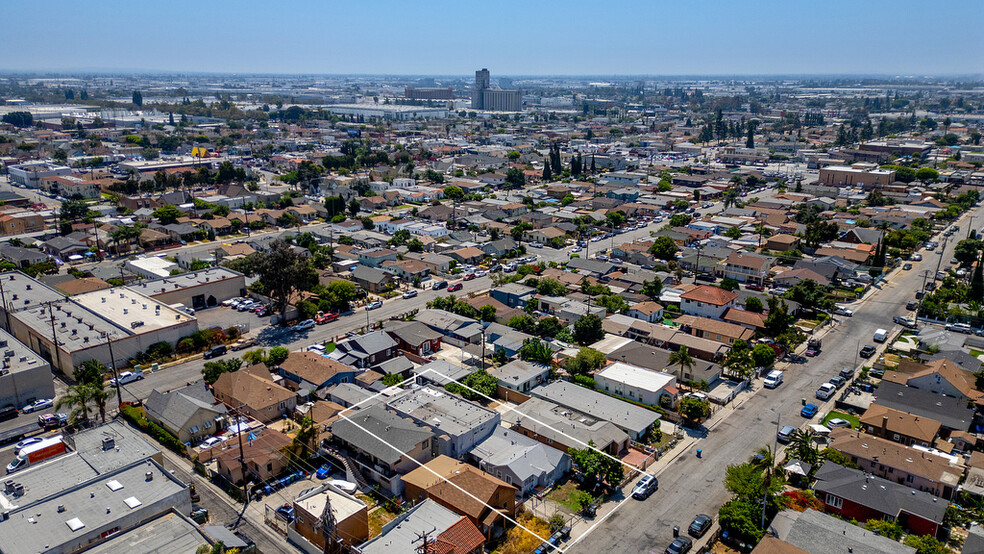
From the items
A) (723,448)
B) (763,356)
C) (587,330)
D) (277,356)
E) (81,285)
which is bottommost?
(723,448)

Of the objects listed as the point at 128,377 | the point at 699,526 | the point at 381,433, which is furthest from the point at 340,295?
the point at 699,526

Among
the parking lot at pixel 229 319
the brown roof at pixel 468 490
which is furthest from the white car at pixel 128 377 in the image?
the brown roof at pixel 468 490

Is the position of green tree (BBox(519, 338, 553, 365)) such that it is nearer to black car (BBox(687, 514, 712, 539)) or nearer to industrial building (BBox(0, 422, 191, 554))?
black car (BBox(687, 514, 712, 539))

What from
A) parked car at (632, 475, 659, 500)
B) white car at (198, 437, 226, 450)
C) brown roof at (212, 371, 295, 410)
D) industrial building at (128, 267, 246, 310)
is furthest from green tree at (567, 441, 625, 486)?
industrial building at (128, 267, 246, 310)

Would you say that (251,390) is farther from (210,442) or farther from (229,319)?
(229,319)

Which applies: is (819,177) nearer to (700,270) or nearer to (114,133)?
(700,270)

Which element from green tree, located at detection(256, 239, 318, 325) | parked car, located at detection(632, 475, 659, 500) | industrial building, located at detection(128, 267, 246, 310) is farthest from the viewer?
industrial building, located at detection(128, 267, 246, 310)

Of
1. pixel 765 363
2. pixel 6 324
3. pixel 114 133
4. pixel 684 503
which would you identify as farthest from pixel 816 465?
pixel 114 133
